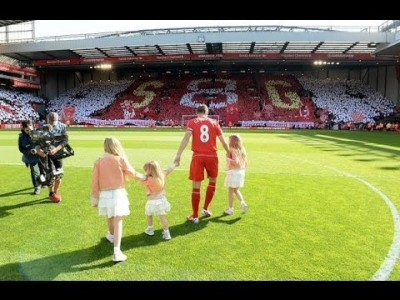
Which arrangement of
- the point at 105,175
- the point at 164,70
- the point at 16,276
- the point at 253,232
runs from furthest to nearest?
the point at 164,70 < the point at 253,232 < the point at 105,175 < the point at 16,276

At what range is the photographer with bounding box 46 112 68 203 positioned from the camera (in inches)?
342

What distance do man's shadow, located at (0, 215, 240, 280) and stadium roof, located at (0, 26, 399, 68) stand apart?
136ft

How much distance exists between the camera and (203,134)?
24.1ft

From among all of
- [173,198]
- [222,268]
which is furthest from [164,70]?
[222,268]

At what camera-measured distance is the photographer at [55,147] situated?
8.69 meters

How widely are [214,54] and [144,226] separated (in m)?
45.5

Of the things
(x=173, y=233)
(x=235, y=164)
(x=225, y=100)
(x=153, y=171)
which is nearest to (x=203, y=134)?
(x=235, y=164)

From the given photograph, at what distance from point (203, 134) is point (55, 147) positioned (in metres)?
3.63

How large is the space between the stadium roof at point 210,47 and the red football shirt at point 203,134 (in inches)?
1566

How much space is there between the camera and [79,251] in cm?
594

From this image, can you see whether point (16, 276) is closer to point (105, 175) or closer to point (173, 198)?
point (105, 175)

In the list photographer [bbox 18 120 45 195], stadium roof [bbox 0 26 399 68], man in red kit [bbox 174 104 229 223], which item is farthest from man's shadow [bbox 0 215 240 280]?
stadium roof [bbox 0 26 399 68]
